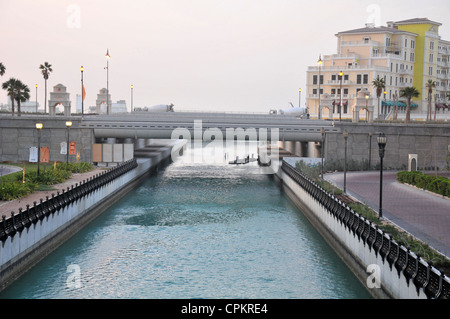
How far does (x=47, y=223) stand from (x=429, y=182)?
27184mm

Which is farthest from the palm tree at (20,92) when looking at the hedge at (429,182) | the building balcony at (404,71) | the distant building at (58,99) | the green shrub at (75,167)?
the building balcony at (404,71)

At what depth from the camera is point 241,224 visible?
3747 cm

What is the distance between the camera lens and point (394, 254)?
19.7 m

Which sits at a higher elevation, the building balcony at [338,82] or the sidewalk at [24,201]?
the building balcony at [338,82]

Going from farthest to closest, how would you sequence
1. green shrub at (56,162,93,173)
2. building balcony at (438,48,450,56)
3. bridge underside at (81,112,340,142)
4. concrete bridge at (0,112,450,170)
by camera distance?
1. building balcony at (438,48,450,56)
2. bridge underside at (81,112,340,142)
3. concrete bridge at (0,112,450,170)
4. green shrub at (56,162,93,173)

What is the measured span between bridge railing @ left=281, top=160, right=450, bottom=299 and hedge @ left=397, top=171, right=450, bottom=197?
10.2 m

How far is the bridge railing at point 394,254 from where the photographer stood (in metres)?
15.9

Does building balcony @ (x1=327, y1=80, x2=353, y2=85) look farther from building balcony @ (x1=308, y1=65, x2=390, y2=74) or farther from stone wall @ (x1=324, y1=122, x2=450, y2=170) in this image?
stone wall @ (x1=324, y1=122, x2=450, y2=170)

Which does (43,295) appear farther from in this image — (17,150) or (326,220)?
(17,150)

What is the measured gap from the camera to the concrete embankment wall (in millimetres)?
22625

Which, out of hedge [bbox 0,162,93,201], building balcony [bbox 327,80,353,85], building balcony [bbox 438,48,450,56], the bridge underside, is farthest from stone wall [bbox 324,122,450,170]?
building balcony [bbox 438,48,450,56]

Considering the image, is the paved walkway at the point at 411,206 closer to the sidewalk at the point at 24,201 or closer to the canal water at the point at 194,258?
the canal water at the point at 194,258

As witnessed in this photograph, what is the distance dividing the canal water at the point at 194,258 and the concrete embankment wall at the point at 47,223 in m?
0.59

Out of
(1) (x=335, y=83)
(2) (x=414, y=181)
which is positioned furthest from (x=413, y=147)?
(1) (x=335, y=83)
